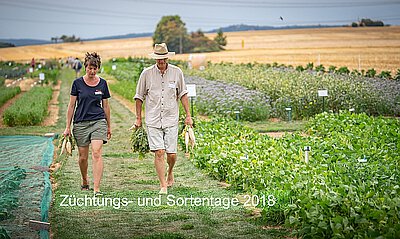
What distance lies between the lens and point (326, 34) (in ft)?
149

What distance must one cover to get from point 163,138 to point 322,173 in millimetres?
1851

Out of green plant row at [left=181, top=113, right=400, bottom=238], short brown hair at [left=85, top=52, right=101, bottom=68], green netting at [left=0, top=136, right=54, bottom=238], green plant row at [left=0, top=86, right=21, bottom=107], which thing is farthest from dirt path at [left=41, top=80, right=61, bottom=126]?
short brown hair at [left=85, top=52, right=101, bottom=68]

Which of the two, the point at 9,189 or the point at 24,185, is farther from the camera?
the point at 24,185

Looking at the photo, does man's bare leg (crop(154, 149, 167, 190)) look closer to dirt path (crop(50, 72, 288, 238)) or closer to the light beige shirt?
dirt path (crop(50, 72, 288, 238))

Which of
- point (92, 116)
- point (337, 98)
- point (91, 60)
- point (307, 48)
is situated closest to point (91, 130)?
point (92, 116)

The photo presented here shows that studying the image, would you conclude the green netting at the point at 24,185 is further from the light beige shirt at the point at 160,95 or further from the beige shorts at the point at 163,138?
the light beige shirt at the point at 160,95

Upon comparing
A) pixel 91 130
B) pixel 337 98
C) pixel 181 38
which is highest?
pixel 181 38

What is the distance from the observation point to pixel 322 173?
750 cm

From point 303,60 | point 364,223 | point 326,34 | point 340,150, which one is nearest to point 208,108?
point 340,150

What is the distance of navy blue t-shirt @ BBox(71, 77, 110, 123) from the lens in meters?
7.93

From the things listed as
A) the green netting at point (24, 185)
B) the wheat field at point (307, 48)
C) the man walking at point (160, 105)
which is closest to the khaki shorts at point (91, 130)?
the man walking at point (160, 105)

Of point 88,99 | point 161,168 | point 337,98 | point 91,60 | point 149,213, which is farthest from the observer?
point 337,98

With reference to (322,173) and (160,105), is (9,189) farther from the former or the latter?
(322,173)

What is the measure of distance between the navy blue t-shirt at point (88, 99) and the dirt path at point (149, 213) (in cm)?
89
